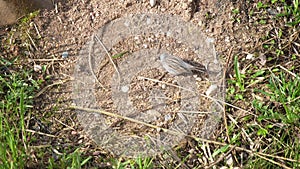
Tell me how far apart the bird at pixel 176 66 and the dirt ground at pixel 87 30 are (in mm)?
61

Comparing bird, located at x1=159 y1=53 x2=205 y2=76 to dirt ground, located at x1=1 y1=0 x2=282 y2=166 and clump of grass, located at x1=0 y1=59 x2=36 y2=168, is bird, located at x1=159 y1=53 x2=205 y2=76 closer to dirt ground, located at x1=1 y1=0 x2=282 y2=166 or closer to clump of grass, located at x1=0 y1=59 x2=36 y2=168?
dirt ground, located at x1=1 y1=0 x2=282 y2=166

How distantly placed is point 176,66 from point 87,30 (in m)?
0.46

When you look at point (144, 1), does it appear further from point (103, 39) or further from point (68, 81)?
point (68, 81)

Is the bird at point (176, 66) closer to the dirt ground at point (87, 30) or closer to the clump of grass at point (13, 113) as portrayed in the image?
the dirt ground at point (87, 30)

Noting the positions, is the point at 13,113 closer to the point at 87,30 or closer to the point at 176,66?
the point at 87,30

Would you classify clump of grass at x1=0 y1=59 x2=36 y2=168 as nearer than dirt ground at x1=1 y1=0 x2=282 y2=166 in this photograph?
Yes

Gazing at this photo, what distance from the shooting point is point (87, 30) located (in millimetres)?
2369

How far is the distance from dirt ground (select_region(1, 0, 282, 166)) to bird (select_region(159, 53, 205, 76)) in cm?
6

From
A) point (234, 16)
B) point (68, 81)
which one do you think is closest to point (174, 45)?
point (234, 16)

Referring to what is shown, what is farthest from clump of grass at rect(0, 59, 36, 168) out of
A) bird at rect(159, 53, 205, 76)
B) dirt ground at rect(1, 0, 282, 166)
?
bird at rect(159, 53, 205, 76)

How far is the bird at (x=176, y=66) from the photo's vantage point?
222 centimetres

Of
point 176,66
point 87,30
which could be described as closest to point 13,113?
point 87,30

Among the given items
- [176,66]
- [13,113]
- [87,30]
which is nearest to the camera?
[13,113]

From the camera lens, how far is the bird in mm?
2219
